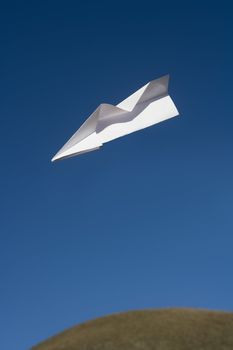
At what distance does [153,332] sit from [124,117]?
121 ft

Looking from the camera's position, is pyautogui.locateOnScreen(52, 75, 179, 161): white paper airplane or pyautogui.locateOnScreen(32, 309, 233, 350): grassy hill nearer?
pyautogui.locateOnScreen(52, 75, 179, 161): white paper airplane

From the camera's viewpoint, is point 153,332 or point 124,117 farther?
point 153,332

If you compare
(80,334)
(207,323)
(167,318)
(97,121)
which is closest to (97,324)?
(80,334)

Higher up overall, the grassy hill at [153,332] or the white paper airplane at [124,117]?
the white paper airplane at [124,117]

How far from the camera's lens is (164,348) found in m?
51.0

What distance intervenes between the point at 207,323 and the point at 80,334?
1457 centimetres

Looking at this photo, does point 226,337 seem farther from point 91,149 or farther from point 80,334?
point 91,149

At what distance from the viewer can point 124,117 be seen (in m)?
23.6

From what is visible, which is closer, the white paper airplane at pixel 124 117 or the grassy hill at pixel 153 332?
the white paper airplane at pixel 124 117

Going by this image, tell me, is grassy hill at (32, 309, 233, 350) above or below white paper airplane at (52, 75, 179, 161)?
below

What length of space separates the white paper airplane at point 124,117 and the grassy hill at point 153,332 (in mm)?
34317

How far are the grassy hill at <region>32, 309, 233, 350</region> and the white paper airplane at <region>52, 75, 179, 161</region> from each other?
113ft

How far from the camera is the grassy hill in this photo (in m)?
52.0

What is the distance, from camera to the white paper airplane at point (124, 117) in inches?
858
